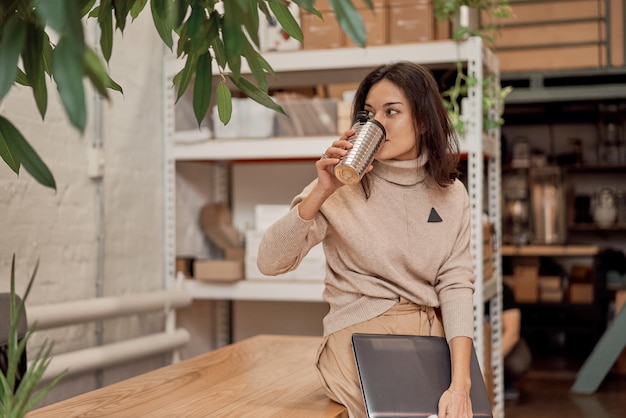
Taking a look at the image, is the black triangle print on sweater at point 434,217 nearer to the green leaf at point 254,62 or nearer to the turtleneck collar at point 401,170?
the turtleneck collar at point 401,170

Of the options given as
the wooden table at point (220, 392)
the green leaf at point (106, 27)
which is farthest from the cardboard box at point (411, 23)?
the green leaf at point (106, 27)

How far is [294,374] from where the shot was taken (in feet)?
6.84

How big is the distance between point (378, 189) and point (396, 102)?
186 millimetres

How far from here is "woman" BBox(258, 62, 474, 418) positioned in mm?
1646

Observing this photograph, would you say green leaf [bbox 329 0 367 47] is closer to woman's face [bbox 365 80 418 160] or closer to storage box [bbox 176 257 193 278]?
woman's face [bbox 365 80 418 160]

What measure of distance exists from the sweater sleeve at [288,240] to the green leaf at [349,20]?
757 mm

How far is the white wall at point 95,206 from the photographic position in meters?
2.71

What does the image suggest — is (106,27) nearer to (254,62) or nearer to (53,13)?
(254,62)

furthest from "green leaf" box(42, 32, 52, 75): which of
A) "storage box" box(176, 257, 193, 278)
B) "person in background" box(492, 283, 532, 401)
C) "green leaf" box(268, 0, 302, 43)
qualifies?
"person in background" box(492, 283, 532, 401)

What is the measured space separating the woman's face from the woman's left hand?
48 centimetres

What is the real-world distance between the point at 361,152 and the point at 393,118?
0.24 meters

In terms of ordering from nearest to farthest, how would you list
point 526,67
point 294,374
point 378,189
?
Answer: point 378,189, point 294,374, point 526,67

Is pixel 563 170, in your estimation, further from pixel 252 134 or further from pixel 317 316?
pixel 252 134

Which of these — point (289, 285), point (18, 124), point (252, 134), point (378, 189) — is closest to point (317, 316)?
point (289, 285)
